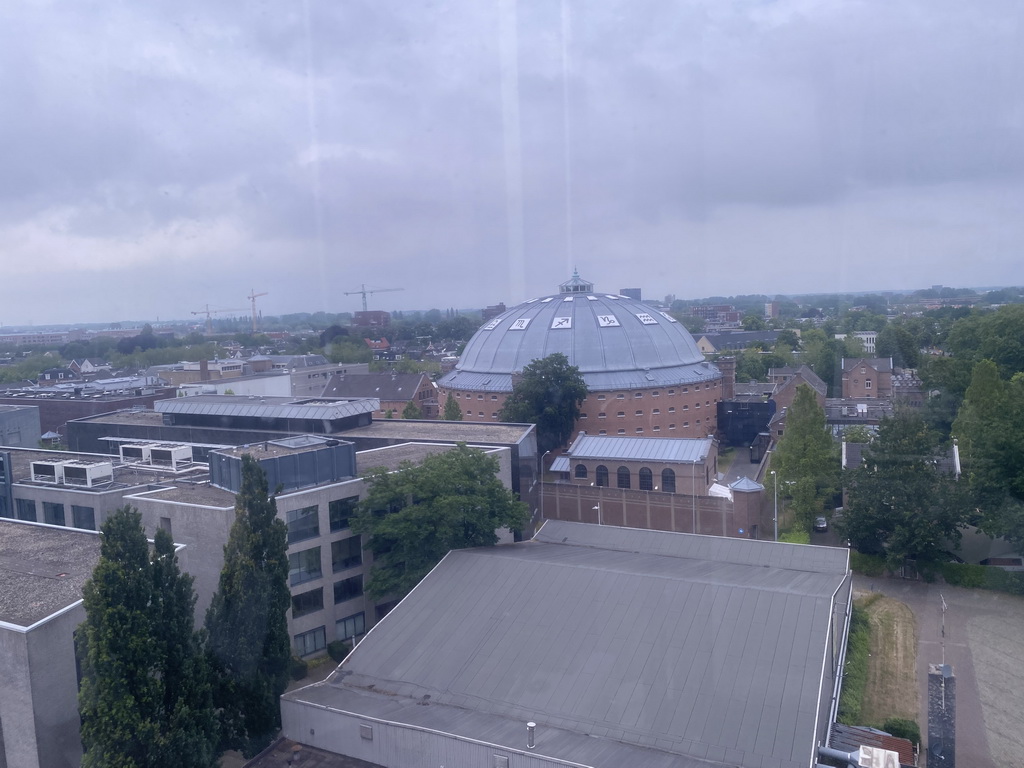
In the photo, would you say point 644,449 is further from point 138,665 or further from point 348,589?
point 138,665

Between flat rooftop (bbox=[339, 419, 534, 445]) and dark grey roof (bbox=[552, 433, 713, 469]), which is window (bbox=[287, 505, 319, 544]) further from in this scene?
dark grey roof (bbox=[552, 433, 713, 469])

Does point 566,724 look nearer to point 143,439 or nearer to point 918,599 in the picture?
point 918,599

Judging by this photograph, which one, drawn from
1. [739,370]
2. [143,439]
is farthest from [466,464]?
[739,370]

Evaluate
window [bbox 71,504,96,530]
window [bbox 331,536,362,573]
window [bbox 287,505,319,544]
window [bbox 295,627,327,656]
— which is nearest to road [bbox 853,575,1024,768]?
window [bbox 331,536,362,573]

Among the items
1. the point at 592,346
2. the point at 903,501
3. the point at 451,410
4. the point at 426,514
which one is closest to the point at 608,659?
the point at 426,514

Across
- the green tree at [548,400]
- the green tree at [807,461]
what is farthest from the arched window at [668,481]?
the green tree at [548,400]
